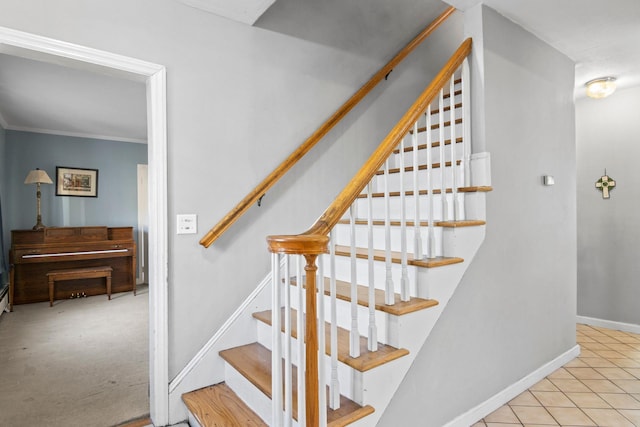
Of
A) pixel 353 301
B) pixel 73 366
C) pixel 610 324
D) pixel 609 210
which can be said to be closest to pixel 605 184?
pixel 609 210

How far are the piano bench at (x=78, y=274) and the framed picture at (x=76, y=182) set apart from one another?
126cm

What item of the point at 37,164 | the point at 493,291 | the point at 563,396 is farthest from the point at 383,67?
the point at 37,164

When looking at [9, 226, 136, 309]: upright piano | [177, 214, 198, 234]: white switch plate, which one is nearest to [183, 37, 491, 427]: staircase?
[177, 214, 198, 234]: white switch plate

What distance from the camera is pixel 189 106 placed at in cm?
204

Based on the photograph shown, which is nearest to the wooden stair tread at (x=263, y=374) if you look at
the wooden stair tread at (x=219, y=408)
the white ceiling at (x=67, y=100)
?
the wooden stair tread at (x=219, y=408)

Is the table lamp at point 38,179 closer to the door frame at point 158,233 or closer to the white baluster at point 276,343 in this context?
the door frame at point 158,233

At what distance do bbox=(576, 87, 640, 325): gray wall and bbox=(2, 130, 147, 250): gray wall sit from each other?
6.46 metres

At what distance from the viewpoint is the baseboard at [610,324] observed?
11.7 ft

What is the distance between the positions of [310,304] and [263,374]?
2.73ft

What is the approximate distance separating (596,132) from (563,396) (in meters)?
2.92

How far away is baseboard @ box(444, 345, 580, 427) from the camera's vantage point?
2.07 metres

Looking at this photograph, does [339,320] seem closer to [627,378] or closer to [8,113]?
[627,378]

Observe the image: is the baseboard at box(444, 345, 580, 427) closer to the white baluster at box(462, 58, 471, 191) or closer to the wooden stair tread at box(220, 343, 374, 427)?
the wooden stair tread at box(220, 343, 374, 427)

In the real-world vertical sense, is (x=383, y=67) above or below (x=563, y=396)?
above
